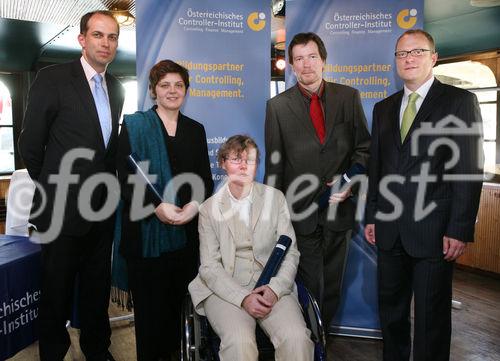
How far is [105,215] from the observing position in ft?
7.43

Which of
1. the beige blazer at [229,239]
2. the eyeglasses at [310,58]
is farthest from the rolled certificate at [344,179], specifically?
the eyeglasses at [310,58]

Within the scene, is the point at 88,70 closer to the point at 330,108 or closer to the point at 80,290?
the point at 80,290

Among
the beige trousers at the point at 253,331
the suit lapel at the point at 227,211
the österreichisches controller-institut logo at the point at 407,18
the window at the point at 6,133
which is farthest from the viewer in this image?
the window at the point at 6,133

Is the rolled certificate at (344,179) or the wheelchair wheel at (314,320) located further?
the rolled certificate at (344,179)

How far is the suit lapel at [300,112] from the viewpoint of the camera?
2.42 meters

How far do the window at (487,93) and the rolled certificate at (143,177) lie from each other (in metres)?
3.76

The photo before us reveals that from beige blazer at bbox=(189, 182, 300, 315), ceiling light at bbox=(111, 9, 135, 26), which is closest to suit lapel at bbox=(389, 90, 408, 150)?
beige blazer at bbox=(189, 182, 300, 315)

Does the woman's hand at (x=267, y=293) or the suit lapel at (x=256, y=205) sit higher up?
the suit lapel at (x=256, y=205)

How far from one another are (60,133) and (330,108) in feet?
4.64

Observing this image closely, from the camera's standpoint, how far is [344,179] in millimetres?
2379

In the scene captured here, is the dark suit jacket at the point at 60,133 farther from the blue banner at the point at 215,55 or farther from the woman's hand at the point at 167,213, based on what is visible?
the blue banner at the point at 215,55

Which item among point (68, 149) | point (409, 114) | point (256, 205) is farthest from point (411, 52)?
point (68, 149)

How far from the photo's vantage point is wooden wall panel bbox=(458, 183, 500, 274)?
4.37 m

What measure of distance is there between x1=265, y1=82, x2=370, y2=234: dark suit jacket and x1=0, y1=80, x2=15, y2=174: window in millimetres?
4997
